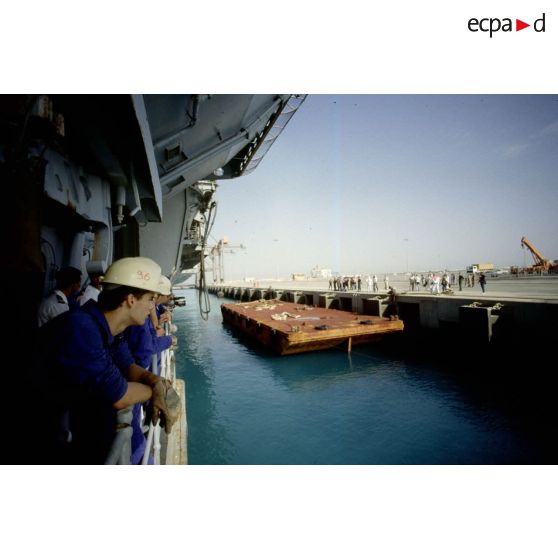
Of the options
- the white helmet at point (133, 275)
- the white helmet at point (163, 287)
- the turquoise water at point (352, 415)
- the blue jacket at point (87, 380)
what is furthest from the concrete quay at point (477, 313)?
the blue jacket at point (87, 380)

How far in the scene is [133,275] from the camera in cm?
184

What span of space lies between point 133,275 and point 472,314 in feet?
36.6

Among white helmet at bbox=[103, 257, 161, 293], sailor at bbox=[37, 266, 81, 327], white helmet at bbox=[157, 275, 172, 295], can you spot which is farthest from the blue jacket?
sailor at bbox=[37, 266, 81, 327]

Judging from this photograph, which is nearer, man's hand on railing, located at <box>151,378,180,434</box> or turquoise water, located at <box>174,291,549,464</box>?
man's hand on railing, located at <box>151,378,180,434</box>

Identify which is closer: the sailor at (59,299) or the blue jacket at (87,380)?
the blue jacket at (87,380)

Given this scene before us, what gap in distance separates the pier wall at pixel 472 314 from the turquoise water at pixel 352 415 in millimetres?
1822

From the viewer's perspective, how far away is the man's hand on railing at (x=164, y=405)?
1853mm

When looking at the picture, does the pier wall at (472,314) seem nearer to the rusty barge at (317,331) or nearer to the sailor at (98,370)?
the rusty barge at (317,331)

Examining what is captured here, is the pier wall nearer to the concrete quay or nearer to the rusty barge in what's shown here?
the concrete quay

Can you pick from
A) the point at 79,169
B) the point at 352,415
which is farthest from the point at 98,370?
the point at 352,415

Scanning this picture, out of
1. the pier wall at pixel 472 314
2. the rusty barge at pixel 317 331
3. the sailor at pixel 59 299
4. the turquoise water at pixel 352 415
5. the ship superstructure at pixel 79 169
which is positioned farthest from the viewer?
the rusty barge at pixel 317 331

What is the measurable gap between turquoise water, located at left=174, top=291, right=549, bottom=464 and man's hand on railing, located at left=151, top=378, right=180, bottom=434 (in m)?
→ 4.17

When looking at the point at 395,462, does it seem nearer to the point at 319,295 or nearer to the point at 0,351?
the point at 0,351

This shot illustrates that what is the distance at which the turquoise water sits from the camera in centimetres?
548
